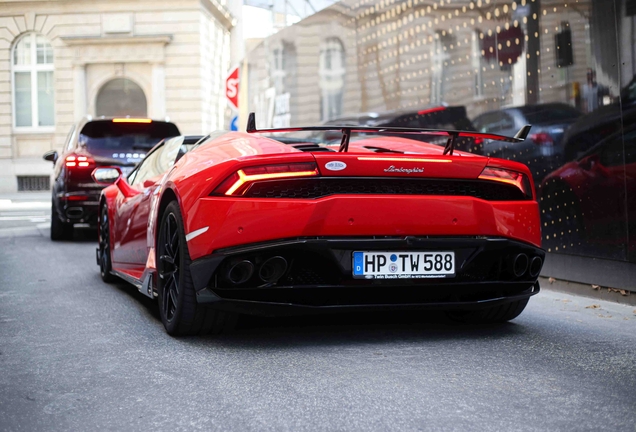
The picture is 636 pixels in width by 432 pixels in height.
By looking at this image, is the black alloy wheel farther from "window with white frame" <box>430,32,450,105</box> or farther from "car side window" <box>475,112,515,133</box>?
"window with white frame" <box>430,32,450,105</box>

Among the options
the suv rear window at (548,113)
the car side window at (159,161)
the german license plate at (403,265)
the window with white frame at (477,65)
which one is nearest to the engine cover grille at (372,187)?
the german license plate at (403,265)

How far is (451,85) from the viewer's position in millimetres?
9102

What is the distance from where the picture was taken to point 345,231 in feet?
14.4

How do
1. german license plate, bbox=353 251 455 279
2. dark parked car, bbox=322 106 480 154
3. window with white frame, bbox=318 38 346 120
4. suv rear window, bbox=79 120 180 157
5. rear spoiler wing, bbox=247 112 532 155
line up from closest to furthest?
rear spoiler wing, bbox=247 112 532 155 < german license plate, bbox=353 251 455 279 < dark parked car, bbox=322 106 480 154 < suv rear window, bbox=79 120 180 157 < window with white frame, bbox=318 38 346 120

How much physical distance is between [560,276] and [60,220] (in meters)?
7.16

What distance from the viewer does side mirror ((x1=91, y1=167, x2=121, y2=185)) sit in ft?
38.8

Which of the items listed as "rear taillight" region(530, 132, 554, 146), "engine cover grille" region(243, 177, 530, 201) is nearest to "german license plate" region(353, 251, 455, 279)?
"engine cover grille" region(243, 177, 530, 201)

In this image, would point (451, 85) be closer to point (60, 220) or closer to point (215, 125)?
point (60, 220)

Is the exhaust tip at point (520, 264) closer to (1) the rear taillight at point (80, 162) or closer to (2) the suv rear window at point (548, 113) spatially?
(2) the suv rear window at point (548, 113)

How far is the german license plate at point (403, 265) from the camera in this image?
4.48 metres

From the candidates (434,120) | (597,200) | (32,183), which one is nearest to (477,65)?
(434,120)

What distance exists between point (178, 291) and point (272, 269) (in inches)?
22.1

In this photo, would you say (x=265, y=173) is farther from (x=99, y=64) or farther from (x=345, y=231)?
(x=99, y=64)

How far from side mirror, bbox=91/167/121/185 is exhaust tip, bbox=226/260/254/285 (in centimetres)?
770
